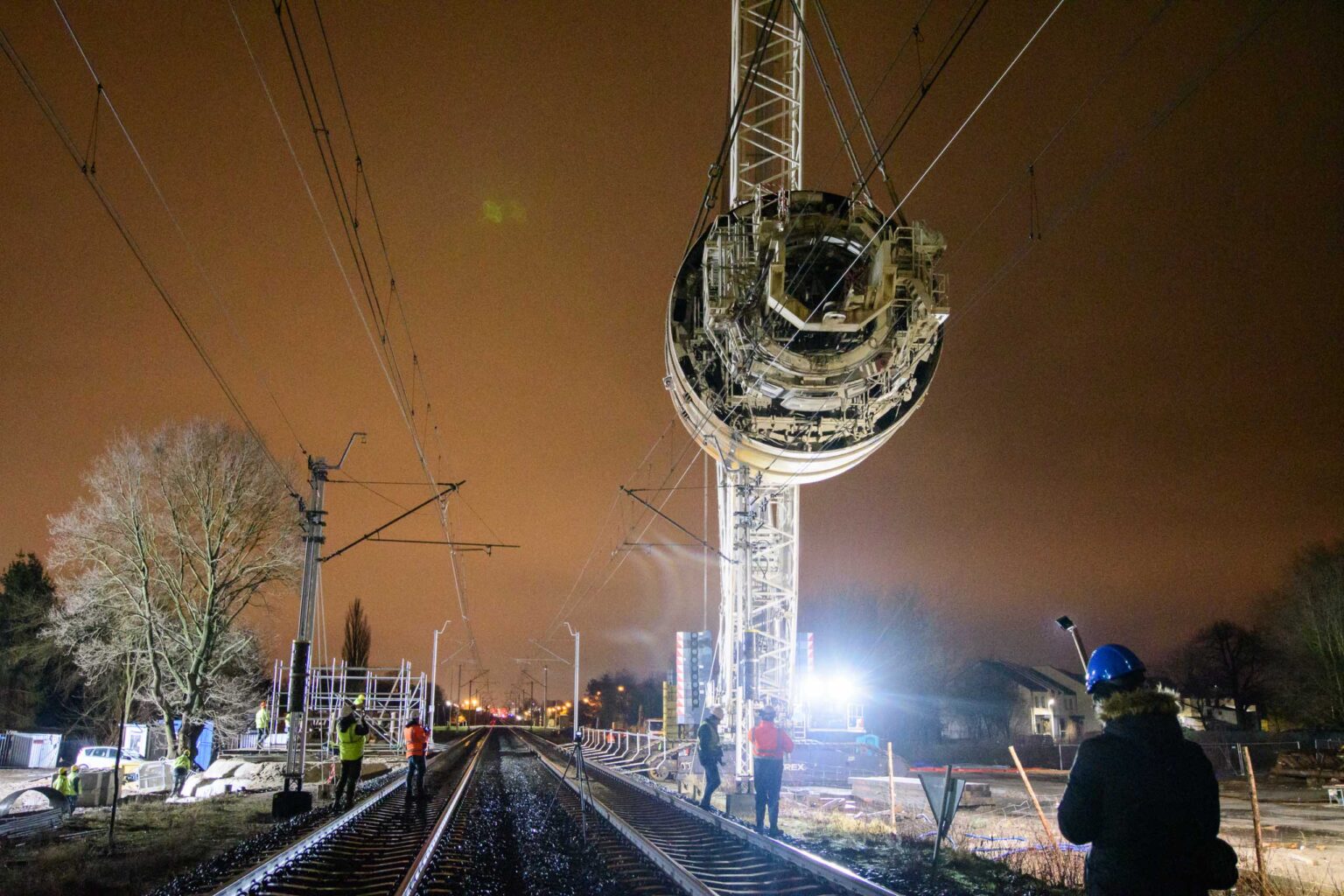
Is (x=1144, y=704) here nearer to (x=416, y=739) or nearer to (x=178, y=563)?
(x=416, y=739)

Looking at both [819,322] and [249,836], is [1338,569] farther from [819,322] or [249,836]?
[249,836]

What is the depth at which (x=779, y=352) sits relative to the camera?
19000mm

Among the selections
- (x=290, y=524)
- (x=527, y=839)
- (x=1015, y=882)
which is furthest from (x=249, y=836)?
(x=290, y=524)

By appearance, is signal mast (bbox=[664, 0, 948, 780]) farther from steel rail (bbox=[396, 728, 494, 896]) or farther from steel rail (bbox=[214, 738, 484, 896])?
steel rail (bbox=[214, 738, 484, 896])

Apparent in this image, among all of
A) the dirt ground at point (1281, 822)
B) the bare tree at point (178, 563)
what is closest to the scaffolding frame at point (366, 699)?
the bare tree at point (178, 563)

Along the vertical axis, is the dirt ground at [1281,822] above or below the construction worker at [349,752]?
below

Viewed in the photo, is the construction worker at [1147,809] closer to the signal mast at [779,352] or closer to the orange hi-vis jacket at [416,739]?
the signal mast at [779,352]

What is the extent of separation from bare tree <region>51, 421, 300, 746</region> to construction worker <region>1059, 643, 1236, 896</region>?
30.9 m

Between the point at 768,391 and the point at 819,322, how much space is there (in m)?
2.68

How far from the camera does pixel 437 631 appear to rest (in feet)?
203

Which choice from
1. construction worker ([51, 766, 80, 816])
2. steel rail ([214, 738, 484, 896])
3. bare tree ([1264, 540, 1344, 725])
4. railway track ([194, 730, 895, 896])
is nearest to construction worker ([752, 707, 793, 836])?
railway track ([194, 730, 895, 896])

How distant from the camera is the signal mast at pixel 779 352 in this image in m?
18.3

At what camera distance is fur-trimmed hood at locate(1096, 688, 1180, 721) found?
3988mm

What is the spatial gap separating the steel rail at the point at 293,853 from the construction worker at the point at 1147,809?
7630 millimetres
